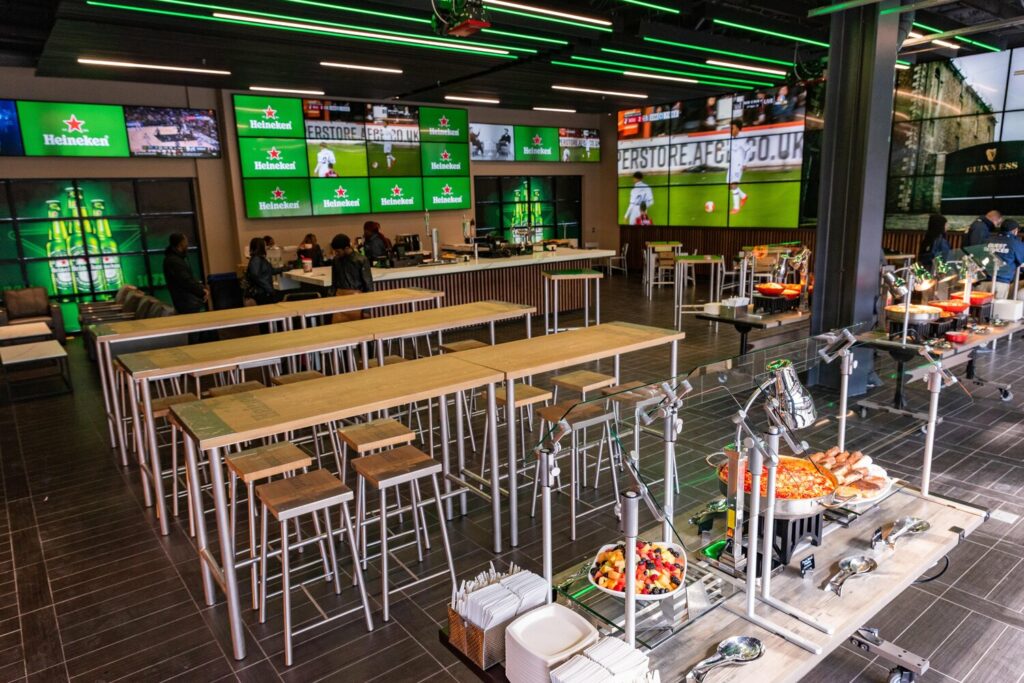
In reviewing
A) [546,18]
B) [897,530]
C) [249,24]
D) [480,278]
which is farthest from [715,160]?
[897,530]

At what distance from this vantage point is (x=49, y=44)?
6.89 metres

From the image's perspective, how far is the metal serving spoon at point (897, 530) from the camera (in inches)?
79.1

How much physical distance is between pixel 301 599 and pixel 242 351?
1495 millimetres

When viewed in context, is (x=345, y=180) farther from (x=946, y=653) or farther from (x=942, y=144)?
(x=946, y=653)

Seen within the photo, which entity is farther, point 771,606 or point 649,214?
point 649,214

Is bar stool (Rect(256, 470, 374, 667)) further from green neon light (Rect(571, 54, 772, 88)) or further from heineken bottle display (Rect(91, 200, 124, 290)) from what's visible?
heineken bottle display (Rect(91, 200, 124, 290))

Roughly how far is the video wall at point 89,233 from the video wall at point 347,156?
138cm

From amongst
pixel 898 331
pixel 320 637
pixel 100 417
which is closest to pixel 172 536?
pixel 320 637

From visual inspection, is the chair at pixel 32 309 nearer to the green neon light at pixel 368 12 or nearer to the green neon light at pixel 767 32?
the green neon light at pixel 368 12

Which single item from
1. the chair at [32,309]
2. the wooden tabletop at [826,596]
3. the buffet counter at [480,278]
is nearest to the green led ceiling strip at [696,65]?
the buffet counter at [480,278]

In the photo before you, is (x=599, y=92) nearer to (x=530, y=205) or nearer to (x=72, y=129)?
(x=530, y=205)

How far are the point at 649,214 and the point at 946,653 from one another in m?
13.2

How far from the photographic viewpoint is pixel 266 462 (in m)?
2.92

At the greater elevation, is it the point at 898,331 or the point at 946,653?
the point at 898,331
